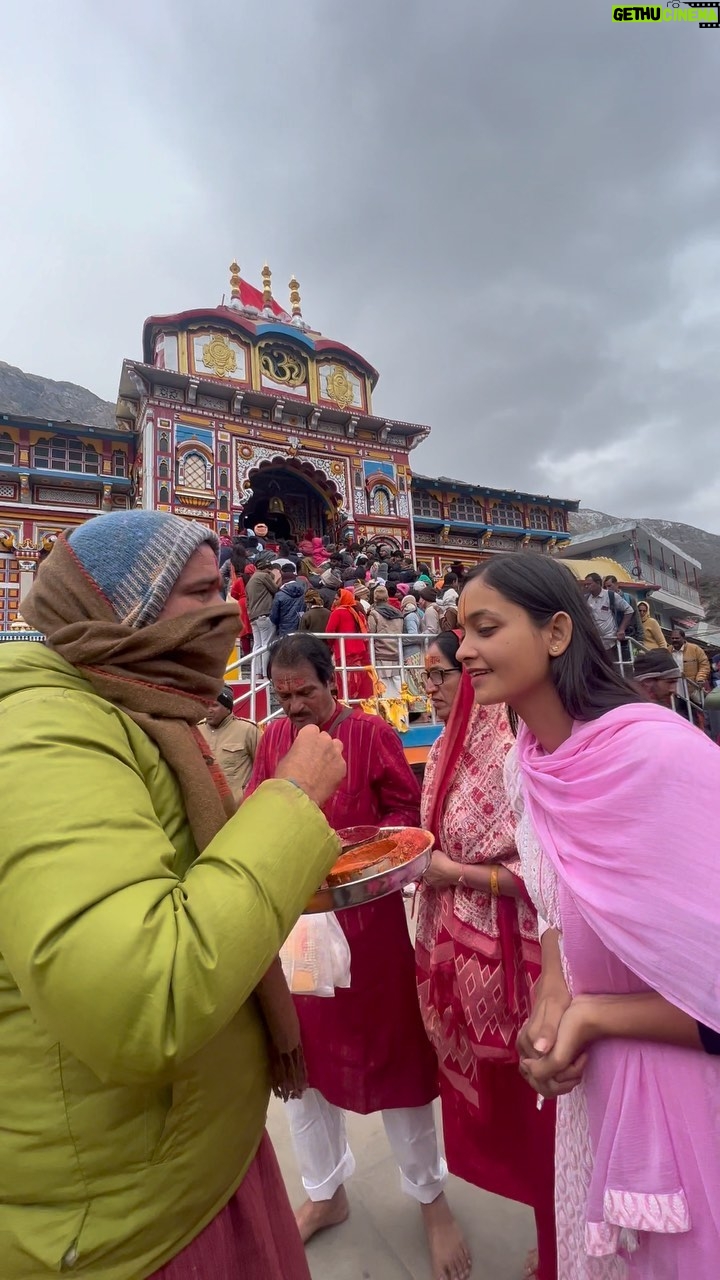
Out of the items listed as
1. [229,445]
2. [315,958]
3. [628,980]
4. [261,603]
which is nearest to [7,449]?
[229,445]

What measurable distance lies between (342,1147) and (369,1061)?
473 mm

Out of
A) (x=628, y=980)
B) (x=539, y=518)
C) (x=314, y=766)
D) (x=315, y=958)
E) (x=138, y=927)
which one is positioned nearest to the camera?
(x=138, y=927)

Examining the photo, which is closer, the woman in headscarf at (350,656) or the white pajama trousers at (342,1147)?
the white pajama trousers at (342,1147)

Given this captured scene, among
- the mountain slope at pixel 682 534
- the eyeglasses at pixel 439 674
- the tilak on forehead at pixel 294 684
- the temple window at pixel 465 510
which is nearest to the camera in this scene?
the tilak on forehead at pixel 294 684

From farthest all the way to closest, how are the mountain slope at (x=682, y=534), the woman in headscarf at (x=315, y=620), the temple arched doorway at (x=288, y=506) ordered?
the mountain slope at (x=682, y=534), the temple arched doorway at (x=288, y=506), the woman in headscarf at (x=315, y=620)

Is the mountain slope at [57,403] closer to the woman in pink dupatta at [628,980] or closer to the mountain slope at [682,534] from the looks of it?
the mountain slope at [682,534]

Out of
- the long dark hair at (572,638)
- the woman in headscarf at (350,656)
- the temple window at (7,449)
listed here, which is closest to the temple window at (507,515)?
the temple window at (7,449)

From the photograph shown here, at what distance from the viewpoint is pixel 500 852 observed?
1847mm

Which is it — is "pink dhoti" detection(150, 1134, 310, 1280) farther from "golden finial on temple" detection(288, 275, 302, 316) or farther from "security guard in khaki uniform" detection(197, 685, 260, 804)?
"golden finial on temple" detection(288, 275, 302, 316)

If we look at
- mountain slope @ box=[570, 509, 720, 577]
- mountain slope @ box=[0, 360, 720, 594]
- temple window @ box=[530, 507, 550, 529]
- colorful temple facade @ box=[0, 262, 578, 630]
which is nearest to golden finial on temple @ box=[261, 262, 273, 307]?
colorful temple facade @ box=[0, 262, 578, 630]

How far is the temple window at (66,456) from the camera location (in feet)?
52.6

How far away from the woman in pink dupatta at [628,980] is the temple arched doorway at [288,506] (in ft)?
56.5

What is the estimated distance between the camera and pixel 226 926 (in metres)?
0.71

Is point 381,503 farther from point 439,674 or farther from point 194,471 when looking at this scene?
point 439,674
